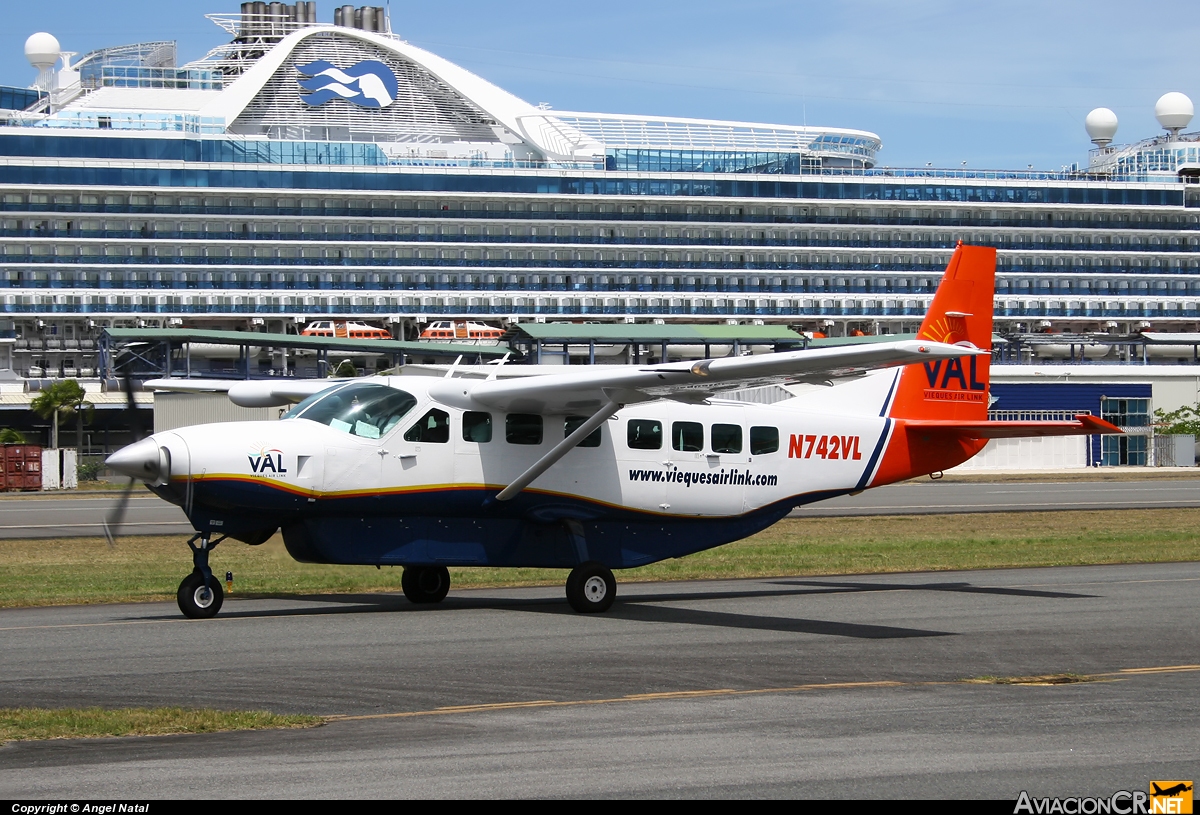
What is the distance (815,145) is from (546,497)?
3479 inches

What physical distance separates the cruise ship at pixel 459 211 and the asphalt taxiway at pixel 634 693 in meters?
68.1

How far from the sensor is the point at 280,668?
11.3 metres

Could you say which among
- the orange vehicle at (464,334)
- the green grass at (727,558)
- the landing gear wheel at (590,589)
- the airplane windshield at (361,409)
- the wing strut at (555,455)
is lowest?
the green grass at (727,558)

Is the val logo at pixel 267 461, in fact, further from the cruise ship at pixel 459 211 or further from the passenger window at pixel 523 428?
the cruise ship at pixel 459 211

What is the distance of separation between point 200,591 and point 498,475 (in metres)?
3.63

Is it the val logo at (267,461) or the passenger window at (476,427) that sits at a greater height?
the passenger window at (476,427)

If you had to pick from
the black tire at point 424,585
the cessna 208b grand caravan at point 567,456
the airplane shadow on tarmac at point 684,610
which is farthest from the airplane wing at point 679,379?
the airplane shadow on tarmac at point 684,610

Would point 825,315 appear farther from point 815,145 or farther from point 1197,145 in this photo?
point 1197,145

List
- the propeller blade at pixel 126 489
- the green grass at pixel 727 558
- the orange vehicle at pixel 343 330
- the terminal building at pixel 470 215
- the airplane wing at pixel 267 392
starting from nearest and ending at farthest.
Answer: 1. the propeller blade at pixel 126 489
2. the airplane wing at pixel 267 392
3. the green grass at pixel 727 558
4. the orange vehicle at pixel 343 330
5. the terminal building at pixel 470 215

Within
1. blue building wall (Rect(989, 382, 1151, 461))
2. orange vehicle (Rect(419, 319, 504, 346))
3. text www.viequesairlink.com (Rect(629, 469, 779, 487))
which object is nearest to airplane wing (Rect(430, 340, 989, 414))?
text www.viequesairlink.com (Rect(629, 469, 779, 487))

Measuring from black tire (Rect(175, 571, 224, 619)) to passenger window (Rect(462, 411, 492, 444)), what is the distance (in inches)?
132

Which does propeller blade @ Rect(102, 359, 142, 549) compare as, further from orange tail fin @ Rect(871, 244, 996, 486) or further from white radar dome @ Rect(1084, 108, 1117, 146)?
white radar dome @ Rect(1084, 108, 1117, 146)

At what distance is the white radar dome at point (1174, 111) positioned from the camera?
9656cm

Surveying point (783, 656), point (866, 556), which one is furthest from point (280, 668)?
point (866, 556)
